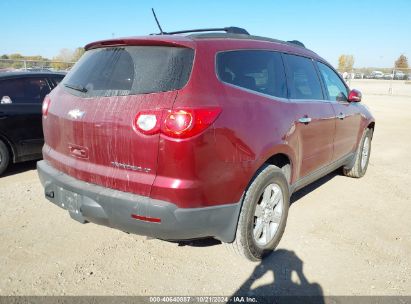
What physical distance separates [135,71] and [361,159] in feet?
13.7

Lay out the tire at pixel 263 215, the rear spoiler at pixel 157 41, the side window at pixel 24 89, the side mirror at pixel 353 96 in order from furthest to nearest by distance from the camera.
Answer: the side window at pixel 24 89 → the side mirror at pixel 353 96 → the tire at pixel 263 215 → the rear spoiler at pixel 157 41

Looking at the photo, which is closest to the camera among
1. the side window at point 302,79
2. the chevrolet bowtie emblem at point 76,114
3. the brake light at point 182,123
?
the brake light at point 182,123

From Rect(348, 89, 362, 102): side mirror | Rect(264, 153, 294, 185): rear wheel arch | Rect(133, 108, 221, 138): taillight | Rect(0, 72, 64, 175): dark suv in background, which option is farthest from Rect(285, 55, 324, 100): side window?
Rect(0, 72, 64, 175): dark suv in background

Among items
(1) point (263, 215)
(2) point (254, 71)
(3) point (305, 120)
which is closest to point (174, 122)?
(2) point (254, 71)

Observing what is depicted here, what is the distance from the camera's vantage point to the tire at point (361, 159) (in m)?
5.45

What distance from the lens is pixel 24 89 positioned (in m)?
5.66

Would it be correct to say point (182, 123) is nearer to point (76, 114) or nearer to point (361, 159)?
point (76, 114)

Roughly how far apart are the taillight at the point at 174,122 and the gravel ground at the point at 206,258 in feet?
3.99

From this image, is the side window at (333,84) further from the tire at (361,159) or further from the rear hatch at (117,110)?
the rear hatch at (117,110)

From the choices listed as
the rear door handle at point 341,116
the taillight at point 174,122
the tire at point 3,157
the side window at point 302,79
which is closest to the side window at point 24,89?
the tire at point 3,157

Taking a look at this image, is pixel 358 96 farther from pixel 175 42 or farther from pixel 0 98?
pixel 0 98

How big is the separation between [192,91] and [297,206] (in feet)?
8.23

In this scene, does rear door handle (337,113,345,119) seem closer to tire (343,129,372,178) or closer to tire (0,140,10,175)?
tire (343,129,372,178)

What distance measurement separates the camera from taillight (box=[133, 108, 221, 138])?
2.33 meters
